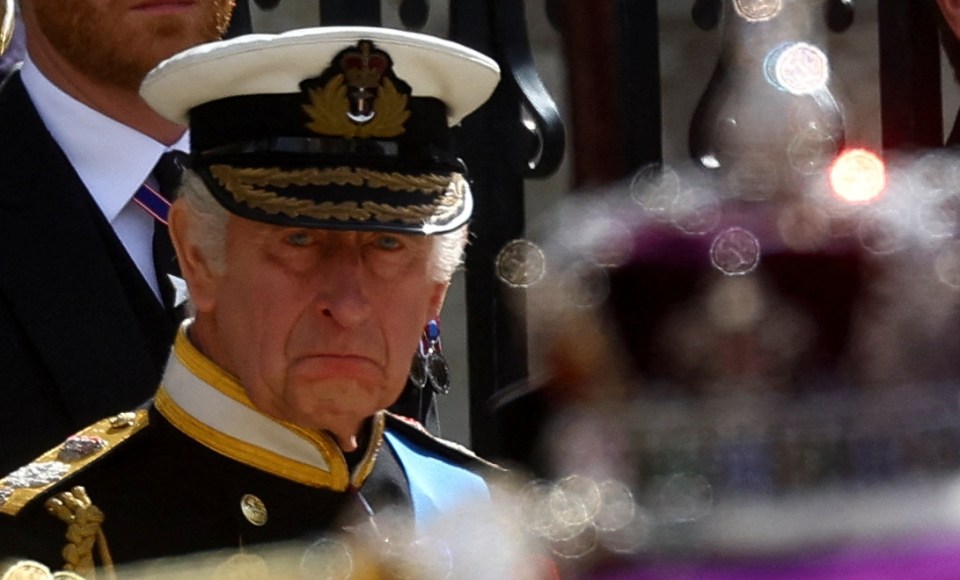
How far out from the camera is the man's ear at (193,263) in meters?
2.14

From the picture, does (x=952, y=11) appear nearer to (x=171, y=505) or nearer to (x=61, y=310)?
(x=61, y=310)

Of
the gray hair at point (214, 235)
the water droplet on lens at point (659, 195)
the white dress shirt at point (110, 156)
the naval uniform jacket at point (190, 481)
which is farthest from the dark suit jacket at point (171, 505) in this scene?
the water droplet on lens at point (659, 195)

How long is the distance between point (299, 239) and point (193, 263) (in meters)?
0.12

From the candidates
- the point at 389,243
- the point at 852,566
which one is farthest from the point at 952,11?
the point at 852,566

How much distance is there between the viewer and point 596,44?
3.17 meters

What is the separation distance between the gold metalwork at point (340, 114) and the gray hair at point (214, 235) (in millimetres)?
131

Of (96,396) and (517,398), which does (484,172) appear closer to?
(96,396)

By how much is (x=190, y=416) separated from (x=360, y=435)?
21 centimetres

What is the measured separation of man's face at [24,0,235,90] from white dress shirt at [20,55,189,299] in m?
0.06

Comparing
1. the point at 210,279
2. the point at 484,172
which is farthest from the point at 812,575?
the point at 484,172

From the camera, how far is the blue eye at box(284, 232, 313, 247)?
Answer: 6.87 feet

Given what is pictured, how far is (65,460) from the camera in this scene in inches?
87.4

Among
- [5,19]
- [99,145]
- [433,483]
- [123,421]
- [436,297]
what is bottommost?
[433,483]

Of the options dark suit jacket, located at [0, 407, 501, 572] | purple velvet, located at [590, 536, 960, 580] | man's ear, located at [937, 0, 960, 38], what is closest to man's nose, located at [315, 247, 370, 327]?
dark suit jacket, located at [0, 407, 501, 572]
